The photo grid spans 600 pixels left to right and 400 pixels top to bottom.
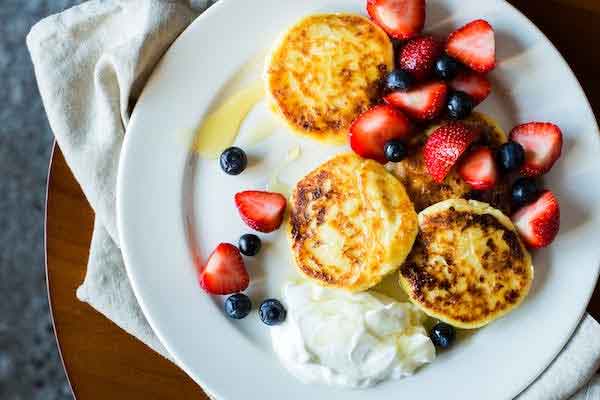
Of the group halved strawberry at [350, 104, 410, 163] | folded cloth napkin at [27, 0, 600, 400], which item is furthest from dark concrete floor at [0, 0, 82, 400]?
halved strawberry at [350, 104, 410, 163]

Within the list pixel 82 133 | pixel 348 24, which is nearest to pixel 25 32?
pixel 82 133

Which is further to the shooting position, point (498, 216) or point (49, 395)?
point (49, 395)

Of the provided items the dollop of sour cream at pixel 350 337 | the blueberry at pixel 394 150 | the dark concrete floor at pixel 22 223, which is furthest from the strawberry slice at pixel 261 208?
the dark concrete floor at pixel 22 223

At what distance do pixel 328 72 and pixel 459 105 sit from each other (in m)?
0.36

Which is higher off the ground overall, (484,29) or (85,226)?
(484,29)

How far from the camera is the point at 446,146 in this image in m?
1.97

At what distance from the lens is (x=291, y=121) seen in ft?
6.84

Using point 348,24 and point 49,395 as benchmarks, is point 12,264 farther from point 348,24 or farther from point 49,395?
point 348,24

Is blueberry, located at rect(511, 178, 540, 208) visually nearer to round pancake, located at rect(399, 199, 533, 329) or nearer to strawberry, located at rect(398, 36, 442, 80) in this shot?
round pancake, located at rect(399, 199, 533, 329)

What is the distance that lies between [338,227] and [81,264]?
0.76m

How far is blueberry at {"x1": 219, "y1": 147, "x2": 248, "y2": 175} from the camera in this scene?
Answer: 2.09 m

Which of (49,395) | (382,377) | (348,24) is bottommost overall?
(49,395)

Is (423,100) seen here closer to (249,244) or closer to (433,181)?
(433,181)

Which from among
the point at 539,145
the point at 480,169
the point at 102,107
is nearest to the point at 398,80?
the point at 480,169
